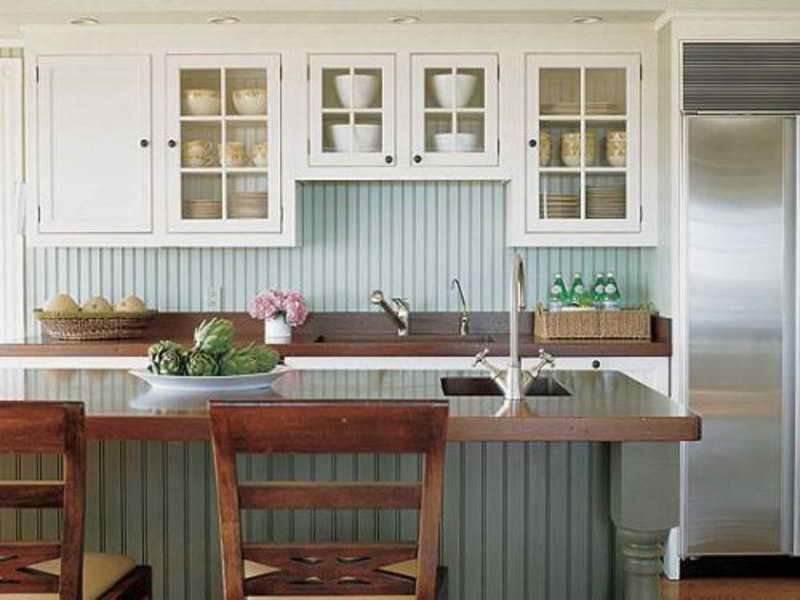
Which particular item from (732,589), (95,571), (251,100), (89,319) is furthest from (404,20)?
(95,571)

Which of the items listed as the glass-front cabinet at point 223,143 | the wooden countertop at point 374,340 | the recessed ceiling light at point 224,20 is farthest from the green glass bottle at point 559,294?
the recessed ceiling light at point 224,20

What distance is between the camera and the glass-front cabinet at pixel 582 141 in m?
4.62

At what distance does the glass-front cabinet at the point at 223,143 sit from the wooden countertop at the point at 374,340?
0.52 meters

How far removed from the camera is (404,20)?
450cm

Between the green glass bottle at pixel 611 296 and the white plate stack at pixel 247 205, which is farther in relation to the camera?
the green glass bottle at pixel 611 296

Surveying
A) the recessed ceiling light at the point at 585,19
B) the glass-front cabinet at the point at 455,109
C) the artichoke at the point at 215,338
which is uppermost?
the recessed ceiling light at the point at 585,19

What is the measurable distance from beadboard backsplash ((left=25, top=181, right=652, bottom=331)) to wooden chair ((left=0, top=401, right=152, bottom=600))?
2.94m

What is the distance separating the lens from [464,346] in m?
4.36

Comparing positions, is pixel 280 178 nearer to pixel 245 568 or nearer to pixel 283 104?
pixel 283 104

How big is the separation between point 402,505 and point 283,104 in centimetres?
298

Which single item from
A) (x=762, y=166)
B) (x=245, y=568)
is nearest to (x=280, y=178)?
(x=762, y=166)

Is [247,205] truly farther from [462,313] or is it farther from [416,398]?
[416,398]

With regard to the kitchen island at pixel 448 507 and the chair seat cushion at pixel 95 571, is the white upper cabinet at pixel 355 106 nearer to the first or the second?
the kitchen island at pixel 448 507

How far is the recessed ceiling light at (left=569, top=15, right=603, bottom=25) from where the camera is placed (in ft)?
14.5
